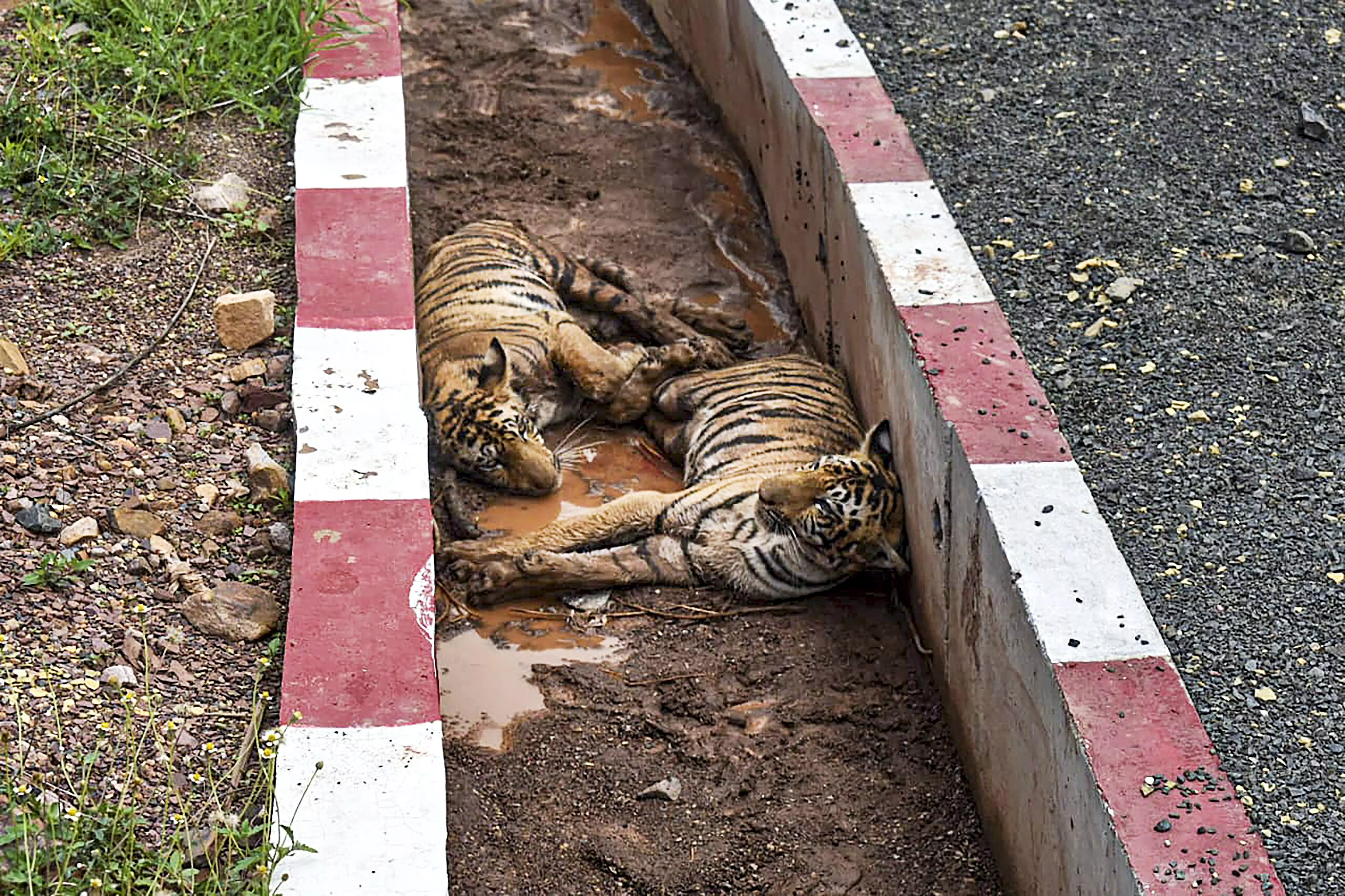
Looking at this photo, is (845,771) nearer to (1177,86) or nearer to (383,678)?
(383,678)

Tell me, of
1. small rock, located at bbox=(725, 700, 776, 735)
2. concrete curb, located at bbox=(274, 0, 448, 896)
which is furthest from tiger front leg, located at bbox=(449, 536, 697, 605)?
concrete curb, located at bbox=(274, 0, 448, 896)

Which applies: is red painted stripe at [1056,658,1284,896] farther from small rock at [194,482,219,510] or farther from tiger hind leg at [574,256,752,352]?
tiger hind leg at [574,256,752,352]

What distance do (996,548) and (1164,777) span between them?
2.32 ft

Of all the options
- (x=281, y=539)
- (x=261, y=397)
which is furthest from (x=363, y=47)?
(x=281, y=539)

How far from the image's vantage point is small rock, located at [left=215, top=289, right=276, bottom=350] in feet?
13.9

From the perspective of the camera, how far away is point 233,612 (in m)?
3.46

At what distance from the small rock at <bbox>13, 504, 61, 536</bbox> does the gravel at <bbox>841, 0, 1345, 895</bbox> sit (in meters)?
2.32

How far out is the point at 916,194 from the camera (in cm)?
485

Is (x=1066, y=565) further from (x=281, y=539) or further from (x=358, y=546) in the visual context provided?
(x=281, y=539)

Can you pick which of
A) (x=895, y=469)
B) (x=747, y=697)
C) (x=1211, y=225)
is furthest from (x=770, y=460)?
(x=1211, y=225)

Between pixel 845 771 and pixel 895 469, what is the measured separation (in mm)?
906

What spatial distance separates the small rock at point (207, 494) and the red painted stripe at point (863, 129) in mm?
2133

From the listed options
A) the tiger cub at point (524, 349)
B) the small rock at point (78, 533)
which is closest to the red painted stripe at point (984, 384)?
the tiger cub at point (524, 349)

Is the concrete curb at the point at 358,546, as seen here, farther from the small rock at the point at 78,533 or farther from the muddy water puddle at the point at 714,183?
the muddy water puddle at the point at 714,183
